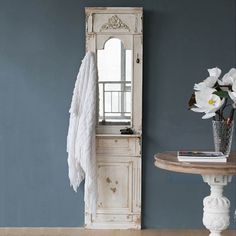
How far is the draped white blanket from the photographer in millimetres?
3930

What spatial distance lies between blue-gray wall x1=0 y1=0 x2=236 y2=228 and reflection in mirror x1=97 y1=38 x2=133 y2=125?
16cm

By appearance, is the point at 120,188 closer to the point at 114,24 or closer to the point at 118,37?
the point at 118,37

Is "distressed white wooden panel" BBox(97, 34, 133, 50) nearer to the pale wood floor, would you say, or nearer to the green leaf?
Answer: the green leaf

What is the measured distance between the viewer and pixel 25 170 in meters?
4.16

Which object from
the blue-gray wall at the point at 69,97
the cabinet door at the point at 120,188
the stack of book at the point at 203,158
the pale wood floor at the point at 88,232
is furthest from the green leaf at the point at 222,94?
the pale wood floor at the point at 88,232

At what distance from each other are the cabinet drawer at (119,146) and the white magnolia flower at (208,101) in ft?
4.36

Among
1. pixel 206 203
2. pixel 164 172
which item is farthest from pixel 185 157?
pixel 164 172

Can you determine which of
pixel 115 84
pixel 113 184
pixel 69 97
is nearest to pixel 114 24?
pixel 115 84

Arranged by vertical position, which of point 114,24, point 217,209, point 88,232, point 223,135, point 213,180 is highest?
point 114,24

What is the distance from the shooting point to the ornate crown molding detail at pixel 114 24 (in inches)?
159

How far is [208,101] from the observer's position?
2830 millimetres

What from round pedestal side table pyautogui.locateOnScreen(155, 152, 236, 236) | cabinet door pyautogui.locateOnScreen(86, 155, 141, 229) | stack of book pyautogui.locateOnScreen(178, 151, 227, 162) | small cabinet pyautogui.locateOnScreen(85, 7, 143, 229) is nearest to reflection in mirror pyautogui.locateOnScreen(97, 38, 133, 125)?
small cabinet pyautogui.locateOnScreen(85, 7, 143, 229)

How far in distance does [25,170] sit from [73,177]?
47cm

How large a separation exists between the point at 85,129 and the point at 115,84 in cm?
50
